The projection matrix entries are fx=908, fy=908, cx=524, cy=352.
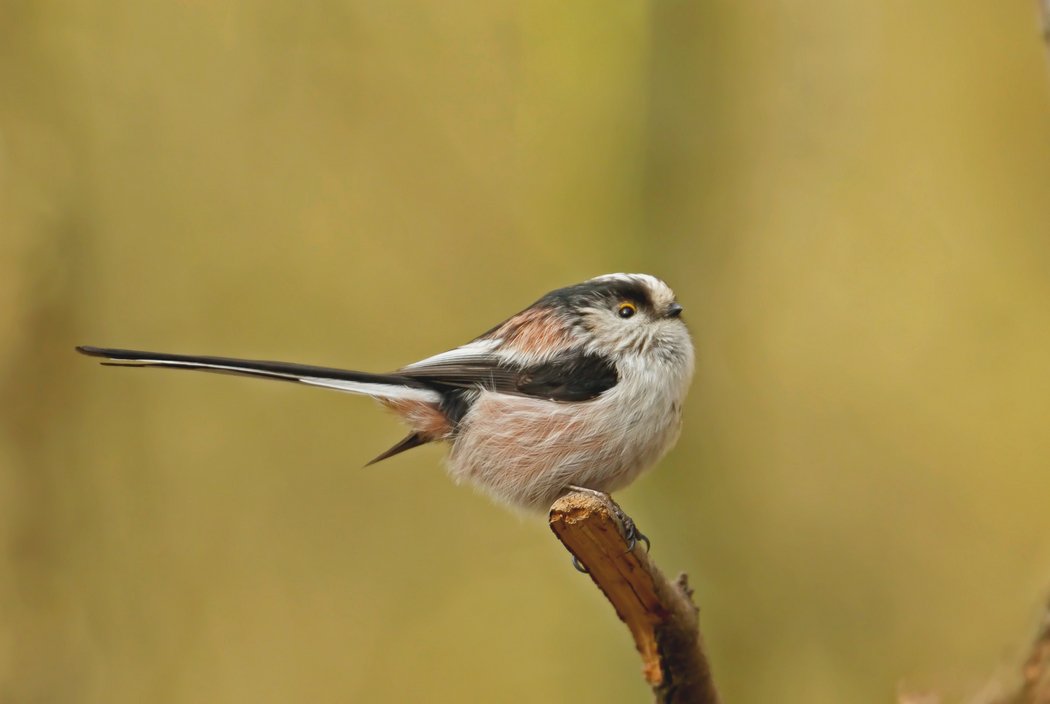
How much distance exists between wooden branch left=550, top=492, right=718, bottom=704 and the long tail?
0.62 meters

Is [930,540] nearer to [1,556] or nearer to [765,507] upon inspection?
[765,507]

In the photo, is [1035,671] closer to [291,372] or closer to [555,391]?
[555,391]

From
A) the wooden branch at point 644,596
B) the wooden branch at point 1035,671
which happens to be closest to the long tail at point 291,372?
the wooden branch at point 644,596

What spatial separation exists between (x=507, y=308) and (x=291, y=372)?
7.55ft

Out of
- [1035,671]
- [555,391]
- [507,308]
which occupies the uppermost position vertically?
[507,308]

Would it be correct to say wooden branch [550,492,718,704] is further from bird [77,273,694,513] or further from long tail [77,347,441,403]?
long tail [77,347,441,403]

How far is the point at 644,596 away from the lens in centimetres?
222

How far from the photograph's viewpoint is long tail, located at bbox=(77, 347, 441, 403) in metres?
2.16

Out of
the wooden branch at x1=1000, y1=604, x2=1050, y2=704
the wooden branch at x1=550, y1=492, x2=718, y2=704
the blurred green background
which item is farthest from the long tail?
the wooden branch at x1=1000, y1=604, x2=1050, y2=704

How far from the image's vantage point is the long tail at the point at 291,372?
216cm

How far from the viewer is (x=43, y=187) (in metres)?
3.60

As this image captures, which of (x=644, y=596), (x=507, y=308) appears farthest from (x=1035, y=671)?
(x=507, y=308)

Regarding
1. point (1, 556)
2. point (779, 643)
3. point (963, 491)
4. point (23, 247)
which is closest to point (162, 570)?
point (1, 556)

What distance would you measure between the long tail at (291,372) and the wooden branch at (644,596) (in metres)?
0.62
